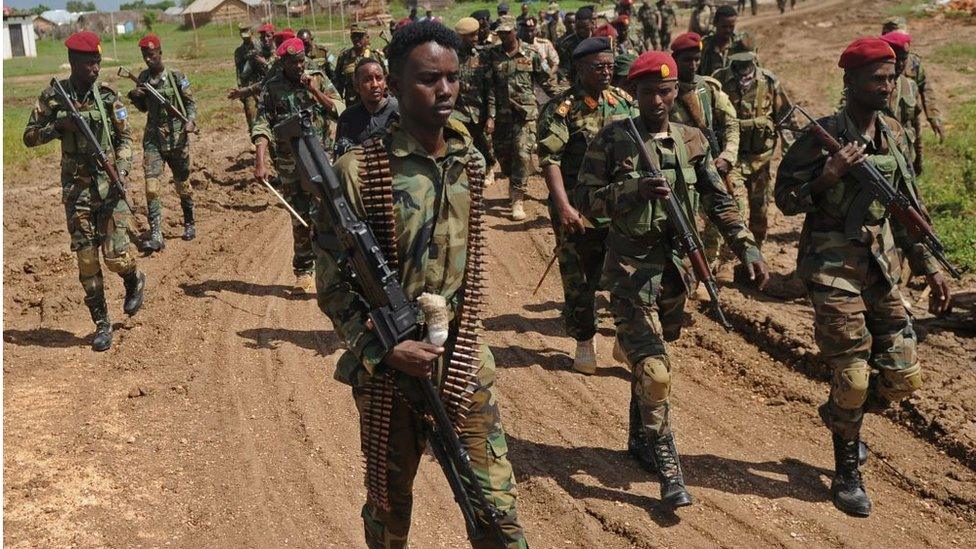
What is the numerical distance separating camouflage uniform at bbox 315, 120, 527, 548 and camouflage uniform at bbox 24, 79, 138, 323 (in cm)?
568

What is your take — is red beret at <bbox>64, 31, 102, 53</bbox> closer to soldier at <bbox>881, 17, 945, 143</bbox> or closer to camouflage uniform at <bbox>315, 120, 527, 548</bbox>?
camouflage uniform at <bbox>315, 120, 527, 548</bbox>

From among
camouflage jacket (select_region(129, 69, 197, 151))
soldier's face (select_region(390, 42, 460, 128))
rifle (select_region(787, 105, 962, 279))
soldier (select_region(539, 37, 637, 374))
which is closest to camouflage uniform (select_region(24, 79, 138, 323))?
camouflage jacket (select_region(129, 69, 197, 151))

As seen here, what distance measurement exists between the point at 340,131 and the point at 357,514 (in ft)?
9.82

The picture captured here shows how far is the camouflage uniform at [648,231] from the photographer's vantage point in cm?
561

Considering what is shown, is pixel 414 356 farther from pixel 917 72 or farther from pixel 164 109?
pixel 164 109

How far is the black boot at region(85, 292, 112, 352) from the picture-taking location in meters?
8.93

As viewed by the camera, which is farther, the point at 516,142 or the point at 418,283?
the point at 516,142

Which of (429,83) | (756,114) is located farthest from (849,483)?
(756,114)

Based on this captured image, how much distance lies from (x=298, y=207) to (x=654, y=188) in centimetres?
529

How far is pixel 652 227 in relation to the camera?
5.63 metres

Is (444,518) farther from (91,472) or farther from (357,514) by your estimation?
(91,472)

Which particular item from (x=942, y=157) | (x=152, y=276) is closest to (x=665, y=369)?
(x=152, y=276)

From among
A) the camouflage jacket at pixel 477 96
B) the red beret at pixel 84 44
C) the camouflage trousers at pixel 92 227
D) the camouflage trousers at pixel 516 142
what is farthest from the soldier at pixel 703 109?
the camouflage trousers at pixel 92 227

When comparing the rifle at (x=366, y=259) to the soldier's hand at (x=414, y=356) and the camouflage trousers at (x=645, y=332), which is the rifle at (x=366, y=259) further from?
the camouflage trousers at (x=645, y=332)
